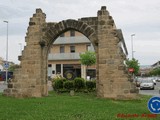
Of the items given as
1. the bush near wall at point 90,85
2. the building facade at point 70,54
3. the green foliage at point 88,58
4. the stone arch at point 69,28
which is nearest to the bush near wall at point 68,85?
the bush near wall at point 90,85

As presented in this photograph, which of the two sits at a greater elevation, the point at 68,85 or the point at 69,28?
the point at 69,28

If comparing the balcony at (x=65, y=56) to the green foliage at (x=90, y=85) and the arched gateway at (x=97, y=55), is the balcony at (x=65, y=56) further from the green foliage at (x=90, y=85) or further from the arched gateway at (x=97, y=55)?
the arched gateway at (x=97, y=55)

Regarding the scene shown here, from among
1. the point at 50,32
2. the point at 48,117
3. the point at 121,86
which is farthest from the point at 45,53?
the point at 48,117

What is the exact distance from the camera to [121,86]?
1617cm

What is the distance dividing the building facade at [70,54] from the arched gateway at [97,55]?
1209 inches

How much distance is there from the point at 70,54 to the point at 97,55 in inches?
1305

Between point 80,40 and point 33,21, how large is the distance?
31.6 metres

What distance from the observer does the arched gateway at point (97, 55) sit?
642 inches

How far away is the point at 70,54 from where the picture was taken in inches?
1965

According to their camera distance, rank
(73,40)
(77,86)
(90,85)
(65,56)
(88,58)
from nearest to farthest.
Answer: (90,85) < (77,86) < (88,58) < (65,56) < (73,40)

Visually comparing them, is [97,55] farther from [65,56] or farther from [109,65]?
[65,56]

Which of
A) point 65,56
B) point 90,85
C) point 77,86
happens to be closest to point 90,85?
point 90,85

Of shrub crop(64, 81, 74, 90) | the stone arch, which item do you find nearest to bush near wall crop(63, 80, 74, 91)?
shrub crop(64, 81, 74, 90)

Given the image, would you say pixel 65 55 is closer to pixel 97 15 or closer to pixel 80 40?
pixel 80 40
